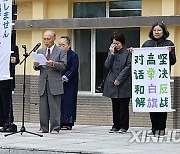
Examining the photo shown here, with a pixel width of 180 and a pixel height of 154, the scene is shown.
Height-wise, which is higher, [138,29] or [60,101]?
[138,29]

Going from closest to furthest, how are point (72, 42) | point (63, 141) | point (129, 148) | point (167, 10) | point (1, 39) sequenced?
point (129, 148), point (63, 141), point (1, 39), point (167, 10), point (72, 42)

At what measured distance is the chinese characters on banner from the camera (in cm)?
1193

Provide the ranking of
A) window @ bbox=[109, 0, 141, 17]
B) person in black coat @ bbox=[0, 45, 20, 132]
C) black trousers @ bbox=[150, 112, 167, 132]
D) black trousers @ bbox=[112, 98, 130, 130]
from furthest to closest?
window @ bbox=[109, 0, 141, 17], person in black coat @ bbox=[0, 45, 20, 132], black trousers @ bbox=[112, 98, 130, 130], black trousers @ bbox=[150, 112, 167, 132]

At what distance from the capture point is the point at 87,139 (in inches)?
465

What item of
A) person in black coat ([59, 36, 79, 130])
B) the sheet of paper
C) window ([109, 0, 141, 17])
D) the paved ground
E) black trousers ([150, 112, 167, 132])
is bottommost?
the paved ground

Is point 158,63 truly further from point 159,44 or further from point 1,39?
point 1,39

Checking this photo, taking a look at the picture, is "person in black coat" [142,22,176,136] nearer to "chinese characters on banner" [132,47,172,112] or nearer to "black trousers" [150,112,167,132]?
"black trousers" [150,112,167,132]

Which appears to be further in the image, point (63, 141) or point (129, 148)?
point (63, 141)

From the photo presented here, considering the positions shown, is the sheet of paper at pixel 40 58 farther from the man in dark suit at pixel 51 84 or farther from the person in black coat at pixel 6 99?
the person in black coat at pixel 6 99

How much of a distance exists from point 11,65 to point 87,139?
225cm

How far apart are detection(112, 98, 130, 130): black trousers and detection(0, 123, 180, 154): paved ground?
8.9 inches

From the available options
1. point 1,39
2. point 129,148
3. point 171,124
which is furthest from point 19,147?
point 171,124

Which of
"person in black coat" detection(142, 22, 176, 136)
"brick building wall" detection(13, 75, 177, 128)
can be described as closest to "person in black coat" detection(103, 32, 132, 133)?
"person in black coat" detection(142, 22, 176, 136)

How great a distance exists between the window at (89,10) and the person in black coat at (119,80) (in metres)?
2.68
